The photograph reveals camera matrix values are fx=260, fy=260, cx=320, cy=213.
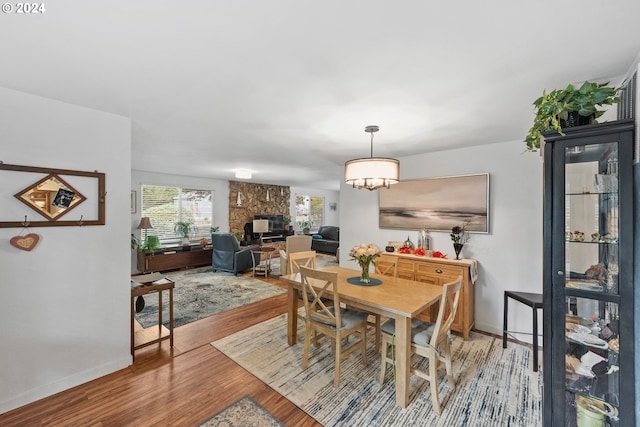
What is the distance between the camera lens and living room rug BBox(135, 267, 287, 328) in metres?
3.67

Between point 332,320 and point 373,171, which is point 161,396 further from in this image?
point 373,171

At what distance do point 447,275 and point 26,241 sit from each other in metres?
3.98

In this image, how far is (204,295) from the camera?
4484 mm

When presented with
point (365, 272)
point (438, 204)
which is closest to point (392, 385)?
point (365, 272)

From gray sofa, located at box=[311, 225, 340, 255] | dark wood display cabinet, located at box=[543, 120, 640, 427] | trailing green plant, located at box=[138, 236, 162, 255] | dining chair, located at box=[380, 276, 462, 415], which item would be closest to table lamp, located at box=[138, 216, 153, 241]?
trailing green plant, located at box=[138, 236, 162, 255]

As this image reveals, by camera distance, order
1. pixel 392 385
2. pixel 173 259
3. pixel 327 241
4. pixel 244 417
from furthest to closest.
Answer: pixel 327 241 < pixel 173 259 < pixel 392 385 < pixel 244 417

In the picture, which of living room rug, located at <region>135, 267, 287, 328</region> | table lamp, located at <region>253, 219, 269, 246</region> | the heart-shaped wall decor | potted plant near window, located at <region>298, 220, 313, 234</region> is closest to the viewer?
the heart-shaped wall decor

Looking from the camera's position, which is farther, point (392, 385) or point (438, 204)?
point (438, 204)

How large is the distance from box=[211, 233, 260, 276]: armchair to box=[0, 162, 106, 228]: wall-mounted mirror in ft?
11.7

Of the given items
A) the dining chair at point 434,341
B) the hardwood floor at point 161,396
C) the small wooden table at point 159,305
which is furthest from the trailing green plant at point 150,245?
the dining chair at point 434,341

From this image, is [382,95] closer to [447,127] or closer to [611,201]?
[447,127]

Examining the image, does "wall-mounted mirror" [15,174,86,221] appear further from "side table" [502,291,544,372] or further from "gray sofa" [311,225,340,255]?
"gray sofa" [311,225,340,255]

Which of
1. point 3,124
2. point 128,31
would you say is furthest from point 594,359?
point 3,124

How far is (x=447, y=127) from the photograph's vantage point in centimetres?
262
